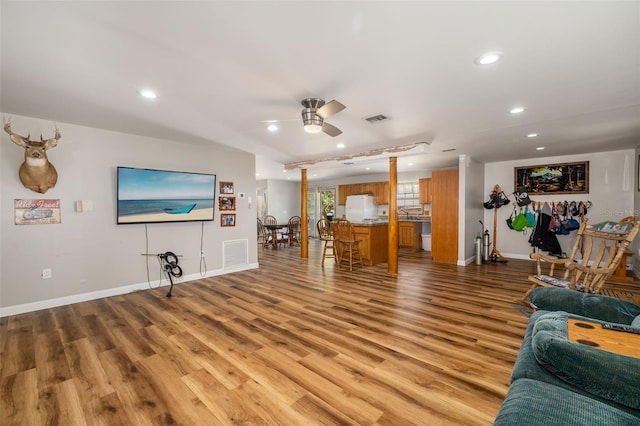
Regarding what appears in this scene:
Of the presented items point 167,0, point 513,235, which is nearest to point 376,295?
point 167,0

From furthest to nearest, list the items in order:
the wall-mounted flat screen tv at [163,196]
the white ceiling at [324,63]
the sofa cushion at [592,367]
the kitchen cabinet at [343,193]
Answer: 1. the kitchen cabinet at [343,193]
2. the wall-mounted flat screen tv at [163,196]
3. the white ceiling at [324,63]
4. the sofa cushion at [592,367]

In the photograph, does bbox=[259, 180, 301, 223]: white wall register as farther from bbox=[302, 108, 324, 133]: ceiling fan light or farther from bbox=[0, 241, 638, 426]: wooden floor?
bbox=[302, 108, 324, 133]: ceiling fan light

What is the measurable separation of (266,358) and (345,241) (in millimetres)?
3501

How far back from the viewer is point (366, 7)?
1596 mm

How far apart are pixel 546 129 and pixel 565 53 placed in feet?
7.85

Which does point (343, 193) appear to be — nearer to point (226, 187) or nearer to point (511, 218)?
point (511, 218)

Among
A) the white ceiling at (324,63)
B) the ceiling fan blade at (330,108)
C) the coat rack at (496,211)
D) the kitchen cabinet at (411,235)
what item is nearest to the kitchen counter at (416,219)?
the kitchen cabinet at (411,235)

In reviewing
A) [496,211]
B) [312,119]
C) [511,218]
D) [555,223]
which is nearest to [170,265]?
[312,119]

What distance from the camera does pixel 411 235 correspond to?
8.00 meters

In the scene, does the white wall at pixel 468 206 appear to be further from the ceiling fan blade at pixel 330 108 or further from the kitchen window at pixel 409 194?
the ceiling fan blade at pixel 330 108

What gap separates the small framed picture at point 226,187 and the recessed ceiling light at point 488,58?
14.6ft

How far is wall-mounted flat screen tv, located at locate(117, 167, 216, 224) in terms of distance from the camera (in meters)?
4.07

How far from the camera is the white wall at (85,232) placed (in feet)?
10.9

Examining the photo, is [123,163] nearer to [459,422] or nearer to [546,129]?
[459,422]
